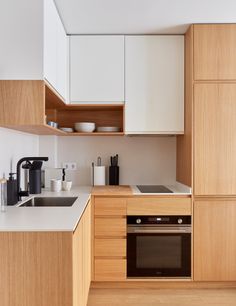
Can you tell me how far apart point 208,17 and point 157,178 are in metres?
1.63

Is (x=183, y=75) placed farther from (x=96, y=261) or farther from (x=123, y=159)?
(x=96, y=261)

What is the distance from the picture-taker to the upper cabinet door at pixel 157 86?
286cm

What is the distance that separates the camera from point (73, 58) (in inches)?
112

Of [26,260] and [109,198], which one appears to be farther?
[109,198]

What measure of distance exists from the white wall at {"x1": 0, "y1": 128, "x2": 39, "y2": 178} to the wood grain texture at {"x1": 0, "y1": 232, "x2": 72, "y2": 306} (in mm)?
890

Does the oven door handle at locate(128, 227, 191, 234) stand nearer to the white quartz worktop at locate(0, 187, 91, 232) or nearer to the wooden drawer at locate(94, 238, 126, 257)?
the wooden drawer at locate(94, 238, 126, 257)

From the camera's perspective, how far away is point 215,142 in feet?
8.68

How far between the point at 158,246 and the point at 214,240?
49 centimetres

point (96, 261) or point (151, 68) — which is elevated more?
point (151, 68)

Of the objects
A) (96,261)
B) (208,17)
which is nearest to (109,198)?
(96,261)

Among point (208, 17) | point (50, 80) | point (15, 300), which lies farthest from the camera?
point (208, 17)

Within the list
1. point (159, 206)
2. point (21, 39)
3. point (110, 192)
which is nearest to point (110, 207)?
point (110, 192)

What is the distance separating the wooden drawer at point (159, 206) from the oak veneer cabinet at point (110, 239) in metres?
0.09

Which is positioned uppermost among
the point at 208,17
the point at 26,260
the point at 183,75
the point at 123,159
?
the point at 208,17
